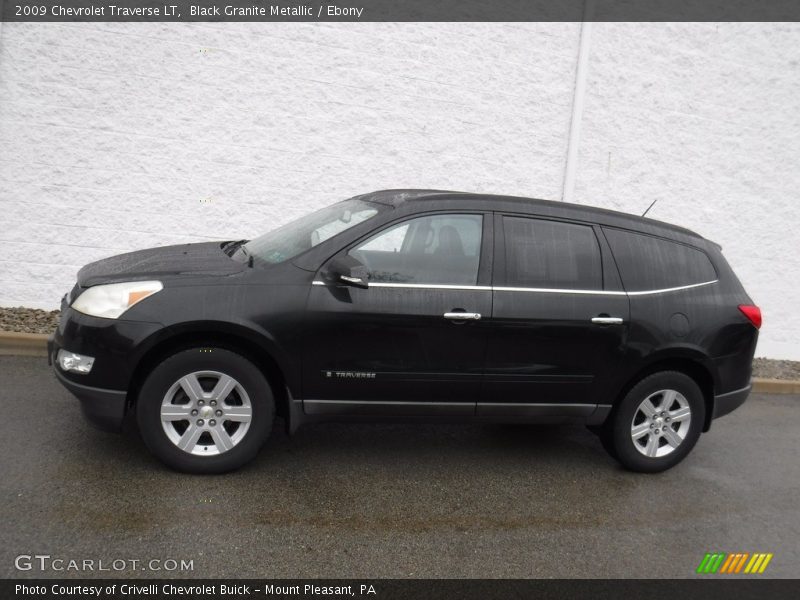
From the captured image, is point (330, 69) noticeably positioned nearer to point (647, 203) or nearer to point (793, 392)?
point (647, 203)

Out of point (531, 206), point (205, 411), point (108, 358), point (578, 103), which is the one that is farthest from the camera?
point (578, 103)

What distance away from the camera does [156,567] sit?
3148mm

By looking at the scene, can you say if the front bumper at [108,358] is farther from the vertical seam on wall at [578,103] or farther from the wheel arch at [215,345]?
the vertical seam on wall at [578,103]

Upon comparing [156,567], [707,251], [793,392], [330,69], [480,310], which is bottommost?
[793,392]

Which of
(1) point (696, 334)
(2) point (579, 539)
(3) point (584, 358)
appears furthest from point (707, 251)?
(2) point (579, 539)

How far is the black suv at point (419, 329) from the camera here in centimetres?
396

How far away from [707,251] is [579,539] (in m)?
2.42

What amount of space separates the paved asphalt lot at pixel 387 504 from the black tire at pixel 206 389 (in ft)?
0.39

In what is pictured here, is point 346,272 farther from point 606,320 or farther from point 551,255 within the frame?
point 606,320

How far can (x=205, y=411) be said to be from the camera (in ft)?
13.1

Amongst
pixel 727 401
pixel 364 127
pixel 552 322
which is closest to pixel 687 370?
pixel 727 401

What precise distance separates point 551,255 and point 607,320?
56 cm

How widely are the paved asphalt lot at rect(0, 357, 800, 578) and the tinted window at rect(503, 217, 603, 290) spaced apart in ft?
4.31
